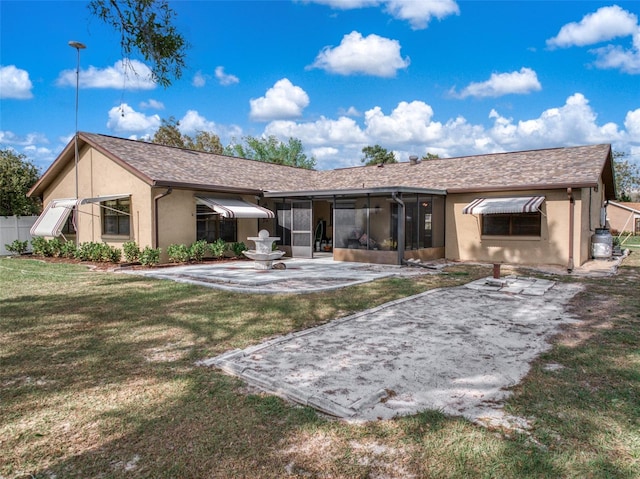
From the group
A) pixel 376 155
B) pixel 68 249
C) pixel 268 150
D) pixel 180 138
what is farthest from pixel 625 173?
pixel 68 249

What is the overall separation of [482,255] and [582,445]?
48.4 ft

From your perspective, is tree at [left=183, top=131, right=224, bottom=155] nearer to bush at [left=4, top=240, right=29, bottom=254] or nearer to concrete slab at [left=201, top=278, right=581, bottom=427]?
bush at [left=4, top=240, right=29, bottom=254]

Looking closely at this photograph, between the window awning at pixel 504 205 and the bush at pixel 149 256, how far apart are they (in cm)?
1205

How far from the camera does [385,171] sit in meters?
22.9

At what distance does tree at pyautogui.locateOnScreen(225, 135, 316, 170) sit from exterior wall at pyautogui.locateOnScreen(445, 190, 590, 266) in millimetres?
36635

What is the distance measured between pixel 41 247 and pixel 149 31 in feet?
52.0

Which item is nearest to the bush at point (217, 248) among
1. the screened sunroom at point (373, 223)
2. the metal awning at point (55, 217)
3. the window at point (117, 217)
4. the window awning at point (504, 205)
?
the screened sunroom at point (373, 223)

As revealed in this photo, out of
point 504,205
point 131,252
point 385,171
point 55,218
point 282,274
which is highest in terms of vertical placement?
point 385,171

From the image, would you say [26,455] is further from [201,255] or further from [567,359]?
[201,255]

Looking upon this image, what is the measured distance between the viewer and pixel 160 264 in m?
16.1

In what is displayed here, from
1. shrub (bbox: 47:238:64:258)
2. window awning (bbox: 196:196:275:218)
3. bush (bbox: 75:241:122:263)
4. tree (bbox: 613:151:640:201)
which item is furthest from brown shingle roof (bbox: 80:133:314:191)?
tree (bbox: 613:151:640:201)

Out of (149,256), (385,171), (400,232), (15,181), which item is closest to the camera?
(149,256)

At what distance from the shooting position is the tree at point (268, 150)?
52.6m

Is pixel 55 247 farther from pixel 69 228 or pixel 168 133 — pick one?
pixel 168 133
